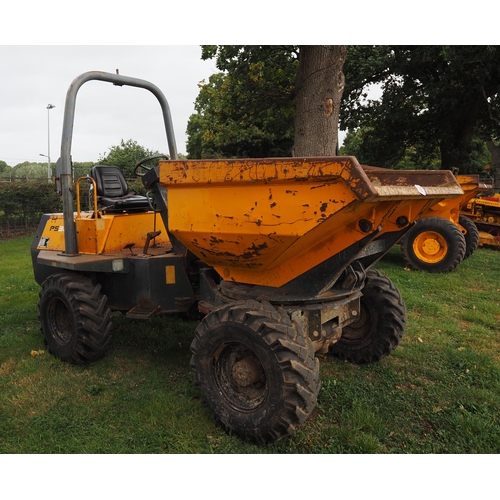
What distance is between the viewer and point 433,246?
27.6 feet

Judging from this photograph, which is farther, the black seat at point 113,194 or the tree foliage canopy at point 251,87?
the tree foliage canopy at point 251,87

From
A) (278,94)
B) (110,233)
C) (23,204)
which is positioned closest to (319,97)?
(278,94)

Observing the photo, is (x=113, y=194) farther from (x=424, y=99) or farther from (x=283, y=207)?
(x=424, y=99)

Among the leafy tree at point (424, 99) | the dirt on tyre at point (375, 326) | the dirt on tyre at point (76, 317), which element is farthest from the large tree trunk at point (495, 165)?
the dirt on tyre at point (76, 317)

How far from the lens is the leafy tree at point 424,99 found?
1368 centimetres

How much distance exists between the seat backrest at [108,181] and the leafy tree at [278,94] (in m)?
2.95

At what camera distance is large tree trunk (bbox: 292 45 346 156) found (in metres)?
6.55

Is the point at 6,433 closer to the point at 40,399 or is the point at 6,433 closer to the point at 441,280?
the point at 40,399

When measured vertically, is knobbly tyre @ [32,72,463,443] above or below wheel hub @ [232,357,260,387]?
above

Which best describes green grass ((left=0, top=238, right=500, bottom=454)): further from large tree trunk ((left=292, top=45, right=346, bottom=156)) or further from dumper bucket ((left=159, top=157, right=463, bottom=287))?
large tree trunk ((left=292, top=45, right=346, bottom=156))

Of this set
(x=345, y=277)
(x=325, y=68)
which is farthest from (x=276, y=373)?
(x=325, y=68)

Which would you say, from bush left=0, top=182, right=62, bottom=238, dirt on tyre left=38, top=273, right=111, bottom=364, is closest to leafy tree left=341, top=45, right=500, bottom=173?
bush left=0, top=182, right=62, bottom=238

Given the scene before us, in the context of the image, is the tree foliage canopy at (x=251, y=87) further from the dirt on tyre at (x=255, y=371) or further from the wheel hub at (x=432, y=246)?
the dirt on tyre at (x=255, y=371)

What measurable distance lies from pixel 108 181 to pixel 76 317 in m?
1.71
